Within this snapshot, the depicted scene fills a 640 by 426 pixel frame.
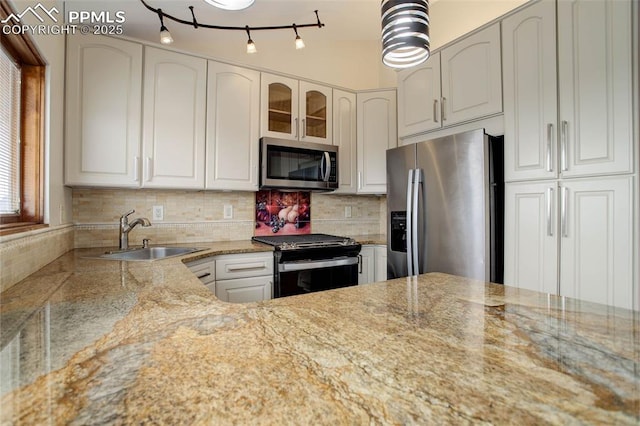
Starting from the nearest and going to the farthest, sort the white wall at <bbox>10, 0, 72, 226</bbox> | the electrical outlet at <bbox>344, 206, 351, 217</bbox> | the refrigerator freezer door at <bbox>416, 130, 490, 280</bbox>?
the white wall at <bbox>10, 0, 72, 226</bbox> → the refrigerator freezer door at <bbox>416, 130, 490, 280</bbox> → the electrical outlet at <bbox>344, 206, 351, 217</bbox>

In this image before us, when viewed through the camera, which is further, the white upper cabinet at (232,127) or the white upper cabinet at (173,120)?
the white upper cabinet at (232,127)

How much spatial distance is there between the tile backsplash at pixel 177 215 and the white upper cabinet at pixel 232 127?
33cm

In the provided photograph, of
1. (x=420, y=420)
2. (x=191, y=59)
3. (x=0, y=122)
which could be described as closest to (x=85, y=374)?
(x=420, y=420)

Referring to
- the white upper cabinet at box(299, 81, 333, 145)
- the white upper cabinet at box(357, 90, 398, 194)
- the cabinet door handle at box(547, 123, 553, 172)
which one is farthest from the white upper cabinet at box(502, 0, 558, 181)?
the white upper cabinet at box(299, 81, 333, 145)

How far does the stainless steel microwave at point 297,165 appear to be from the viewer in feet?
8.45

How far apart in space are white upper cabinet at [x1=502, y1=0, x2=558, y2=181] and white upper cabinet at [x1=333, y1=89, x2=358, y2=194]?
1.38 m

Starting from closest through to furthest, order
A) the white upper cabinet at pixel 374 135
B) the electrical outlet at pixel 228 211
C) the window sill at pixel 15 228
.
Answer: the window sill at pixel 15 228 < the electrical outlet at pixel 228 211 < the white upper cabinet at pixel 374 135

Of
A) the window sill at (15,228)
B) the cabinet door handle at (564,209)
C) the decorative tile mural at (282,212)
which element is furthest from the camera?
the decorative tile mural at (282,212)

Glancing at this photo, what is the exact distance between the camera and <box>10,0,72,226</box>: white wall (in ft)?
5.04

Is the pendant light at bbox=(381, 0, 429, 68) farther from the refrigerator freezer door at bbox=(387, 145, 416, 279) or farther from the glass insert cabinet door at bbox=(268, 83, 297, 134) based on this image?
→ the glass insert cabinet door at bbox=(268, 83, 297, 134)

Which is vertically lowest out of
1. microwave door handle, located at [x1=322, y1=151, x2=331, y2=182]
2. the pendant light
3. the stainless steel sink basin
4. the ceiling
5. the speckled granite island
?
the stainless steel sink basin

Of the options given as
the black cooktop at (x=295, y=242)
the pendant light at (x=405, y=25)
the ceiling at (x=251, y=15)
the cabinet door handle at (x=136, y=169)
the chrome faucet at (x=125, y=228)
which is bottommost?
the black cooktop at (x=295, y=242)

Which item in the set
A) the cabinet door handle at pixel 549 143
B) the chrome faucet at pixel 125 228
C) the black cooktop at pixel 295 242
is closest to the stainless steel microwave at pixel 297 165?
the black cooktop at pixel 295 242

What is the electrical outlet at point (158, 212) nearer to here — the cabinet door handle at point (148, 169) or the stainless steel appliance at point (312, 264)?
the cabinet door handle at point (148, 169)
